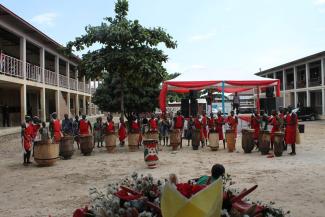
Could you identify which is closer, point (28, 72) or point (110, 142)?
point (110, 142)

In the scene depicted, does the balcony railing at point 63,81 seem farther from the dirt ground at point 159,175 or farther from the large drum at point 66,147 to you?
the large drum at point 66,147

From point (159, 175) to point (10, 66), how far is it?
1467cm

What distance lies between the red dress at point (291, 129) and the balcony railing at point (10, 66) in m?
13.7

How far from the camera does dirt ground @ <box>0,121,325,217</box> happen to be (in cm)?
728

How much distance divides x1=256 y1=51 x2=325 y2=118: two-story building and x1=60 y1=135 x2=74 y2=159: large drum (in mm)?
28479

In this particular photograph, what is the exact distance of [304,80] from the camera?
44.1 m

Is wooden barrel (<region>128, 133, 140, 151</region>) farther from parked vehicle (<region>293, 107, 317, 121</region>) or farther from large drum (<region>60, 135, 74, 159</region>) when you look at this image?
parked vehicle (<region>293, 107, 317, 121</region>)

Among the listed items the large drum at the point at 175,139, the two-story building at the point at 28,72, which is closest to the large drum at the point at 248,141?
the large drum at the point at 175,139

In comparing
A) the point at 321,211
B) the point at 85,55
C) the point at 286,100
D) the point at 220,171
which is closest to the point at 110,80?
the point at 85,55

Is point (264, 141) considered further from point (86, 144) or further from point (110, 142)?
point (86, 144)

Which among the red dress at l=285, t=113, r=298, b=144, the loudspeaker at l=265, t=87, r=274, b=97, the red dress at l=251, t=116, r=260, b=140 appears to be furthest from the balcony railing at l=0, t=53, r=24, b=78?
the red dress at l=285, t=113, r=298, b=144

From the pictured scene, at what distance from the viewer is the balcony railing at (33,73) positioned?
24.9m

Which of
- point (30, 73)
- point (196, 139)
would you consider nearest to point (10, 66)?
point (30, 73)

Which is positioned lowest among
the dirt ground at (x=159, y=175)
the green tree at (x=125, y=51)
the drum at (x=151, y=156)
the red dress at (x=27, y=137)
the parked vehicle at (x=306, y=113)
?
the dirt ground at (x=159, y=175)
